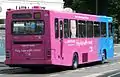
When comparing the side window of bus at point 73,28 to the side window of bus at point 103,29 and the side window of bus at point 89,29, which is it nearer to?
the side window of bus at point 89,29

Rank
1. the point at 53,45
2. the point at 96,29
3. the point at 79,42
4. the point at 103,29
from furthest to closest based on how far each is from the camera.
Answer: the point at 103,29 → the point at 96,29 → the point at 79,42 → the point at 53,45

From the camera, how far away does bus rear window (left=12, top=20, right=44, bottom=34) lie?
21750 millimetres

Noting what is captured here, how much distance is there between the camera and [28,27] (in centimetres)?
2191

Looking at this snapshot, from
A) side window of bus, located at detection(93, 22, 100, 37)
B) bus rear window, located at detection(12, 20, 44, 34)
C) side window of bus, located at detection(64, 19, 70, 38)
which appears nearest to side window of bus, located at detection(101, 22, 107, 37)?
side window of bus, located at detection(93, 22, 100, 37)

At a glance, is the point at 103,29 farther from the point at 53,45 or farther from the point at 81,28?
the point at 53,45

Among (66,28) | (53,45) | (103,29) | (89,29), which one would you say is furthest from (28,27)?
(103,29)

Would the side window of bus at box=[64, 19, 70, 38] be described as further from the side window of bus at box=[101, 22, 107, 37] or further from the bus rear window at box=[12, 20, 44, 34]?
the side window of bus at box=[101, 22, 107, 37]

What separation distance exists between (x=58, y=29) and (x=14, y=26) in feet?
6.63

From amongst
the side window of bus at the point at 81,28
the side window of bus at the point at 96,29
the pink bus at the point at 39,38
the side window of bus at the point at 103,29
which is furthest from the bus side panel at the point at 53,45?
the side window of bus at the point at 103,29

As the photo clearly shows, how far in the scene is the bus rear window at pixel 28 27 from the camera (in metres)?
21.8

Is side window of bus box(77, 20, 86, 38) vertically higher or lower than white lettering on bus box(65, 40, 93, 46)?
higher

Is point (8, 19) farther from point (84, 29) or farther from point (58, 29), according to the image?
point (84, 29)

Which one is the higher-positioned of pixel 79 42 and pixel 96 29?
pixel 96 29

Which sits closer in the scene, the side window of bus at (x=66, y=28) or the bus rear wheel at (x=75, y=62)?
the side window of bus at (x=66, y=28)
